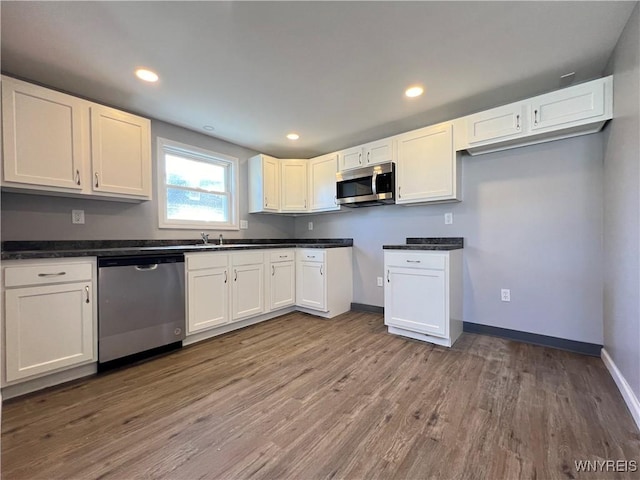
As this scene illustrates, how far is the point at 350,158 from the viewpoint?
11.3 ft

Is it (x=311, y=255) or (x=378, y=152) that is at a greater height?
(x=378, y=152)

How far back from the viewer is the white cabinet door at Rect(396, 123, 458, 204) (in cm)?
270

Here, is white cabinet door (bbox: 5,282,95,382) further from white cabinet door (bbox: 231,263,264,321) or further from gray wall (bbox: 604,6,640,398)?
gray wall (bbox: 604,6,640,398)

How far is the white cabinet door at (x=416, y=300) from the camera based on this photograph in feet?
8.22

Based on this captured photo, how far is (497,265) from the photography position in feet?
8.89

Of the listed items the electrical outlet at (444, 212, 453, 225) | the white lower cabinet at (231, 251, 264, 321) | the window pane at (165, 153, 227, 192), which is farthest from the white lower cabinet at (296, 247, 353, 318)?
the window pane at (165, 153, 227, 192)

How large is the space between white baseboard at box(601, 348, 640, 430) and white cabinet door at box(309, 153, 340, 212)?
2.83 m

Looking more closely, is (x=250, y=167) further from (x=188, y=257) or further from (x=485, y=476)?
(x=485, y=476)

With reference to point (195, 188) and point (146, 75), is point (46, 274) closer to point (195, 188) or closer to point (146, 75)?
point (146, 75)

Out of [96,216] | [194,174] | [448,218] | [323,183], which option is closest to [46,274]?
[96,216]

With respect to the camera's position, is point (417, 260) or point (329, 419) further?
point (417, 260)

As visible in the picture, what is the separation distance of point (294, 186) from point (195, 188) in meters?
1.30

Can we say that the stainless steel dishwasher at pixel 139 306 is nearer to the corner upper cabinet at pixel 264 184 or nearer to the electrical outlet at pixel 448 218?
the corner upper cabinet at pixel 264 184

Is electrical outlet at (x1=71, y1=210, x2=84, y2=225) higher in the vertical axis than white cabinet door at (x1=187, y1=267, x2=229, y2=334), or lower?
higher
